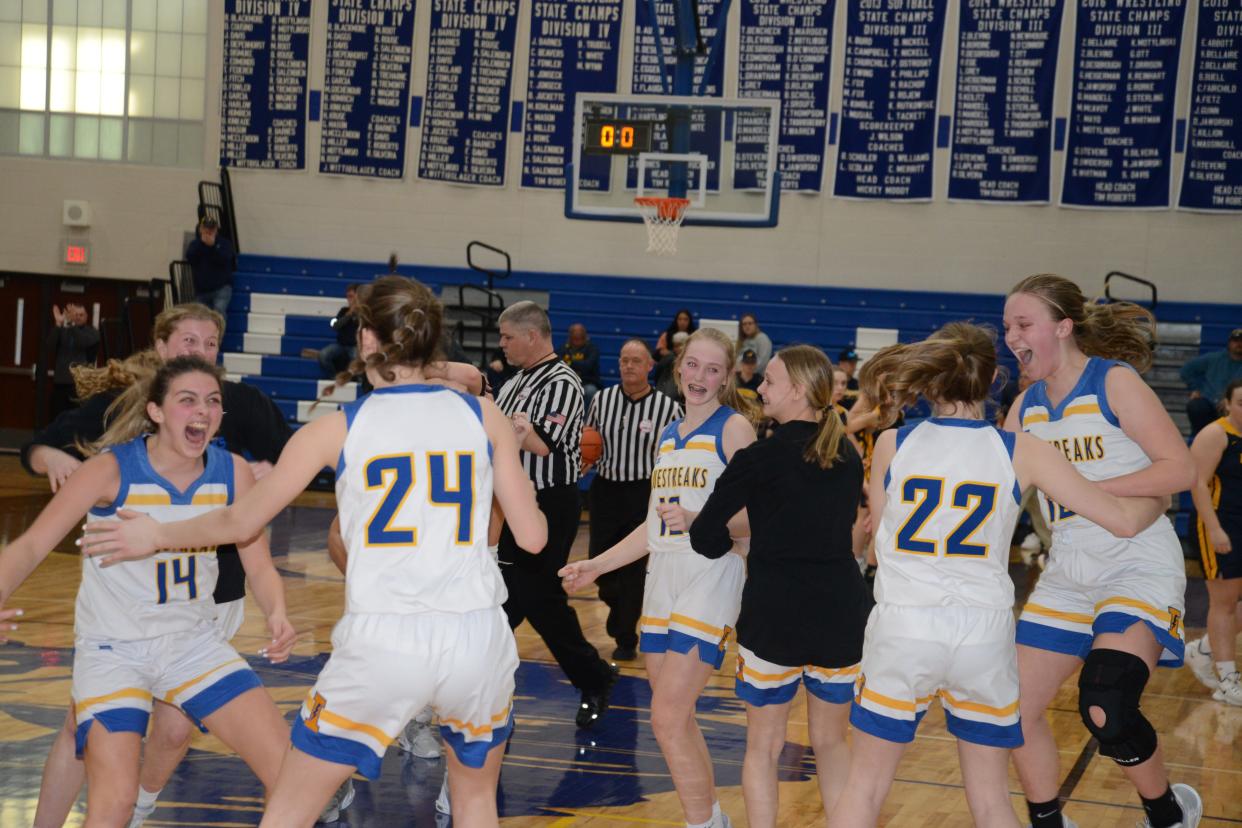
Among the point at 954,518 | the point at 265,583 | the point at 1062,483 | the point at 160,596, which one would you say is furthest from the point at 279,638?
the point at 1062,483

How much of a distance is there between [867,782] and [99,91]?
16207 millimetres

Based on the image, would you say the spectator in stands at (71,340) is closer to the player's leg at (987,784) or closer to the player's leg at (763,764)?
the player's leg at (763,764)

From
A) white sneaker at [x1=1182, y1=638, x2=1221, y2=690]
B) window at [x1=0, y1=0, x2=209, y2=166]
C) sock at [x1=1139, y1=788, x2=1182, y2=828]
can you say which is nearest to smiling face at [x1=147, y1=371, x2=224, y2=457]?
sock at [x1=1139, y1=788, x2=1182, y2=828]

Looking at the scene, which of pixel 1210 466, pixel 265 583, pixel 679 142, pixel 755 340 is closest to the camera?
pixel 265 583

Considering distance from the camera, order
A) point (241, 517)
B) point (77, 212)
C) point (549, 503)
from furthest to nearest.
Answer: point (77, 212)
point (549, 503)
point (241, 517)

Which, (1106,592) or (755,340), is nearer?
(1106,592)

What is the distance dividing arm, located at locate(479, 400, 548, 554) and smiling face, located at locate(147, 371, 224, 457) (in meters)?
0.92

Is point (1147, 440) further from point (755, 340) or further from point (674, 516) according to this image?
point (755, 340)

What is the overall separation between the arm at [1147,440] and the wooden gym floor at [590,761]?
5.40 ft

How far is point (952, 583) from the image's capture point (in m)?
3.63

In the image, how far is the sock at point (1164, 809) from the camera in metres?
4.45

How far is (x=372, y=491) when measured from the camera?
3.12m

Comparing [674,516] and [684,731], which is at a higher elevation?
[674,516]

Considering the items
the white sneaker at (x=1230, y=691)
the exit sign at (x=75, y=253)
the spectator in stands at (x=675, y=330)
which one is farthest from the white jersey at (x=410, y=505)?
the exit sign at (x=75, y=253)
